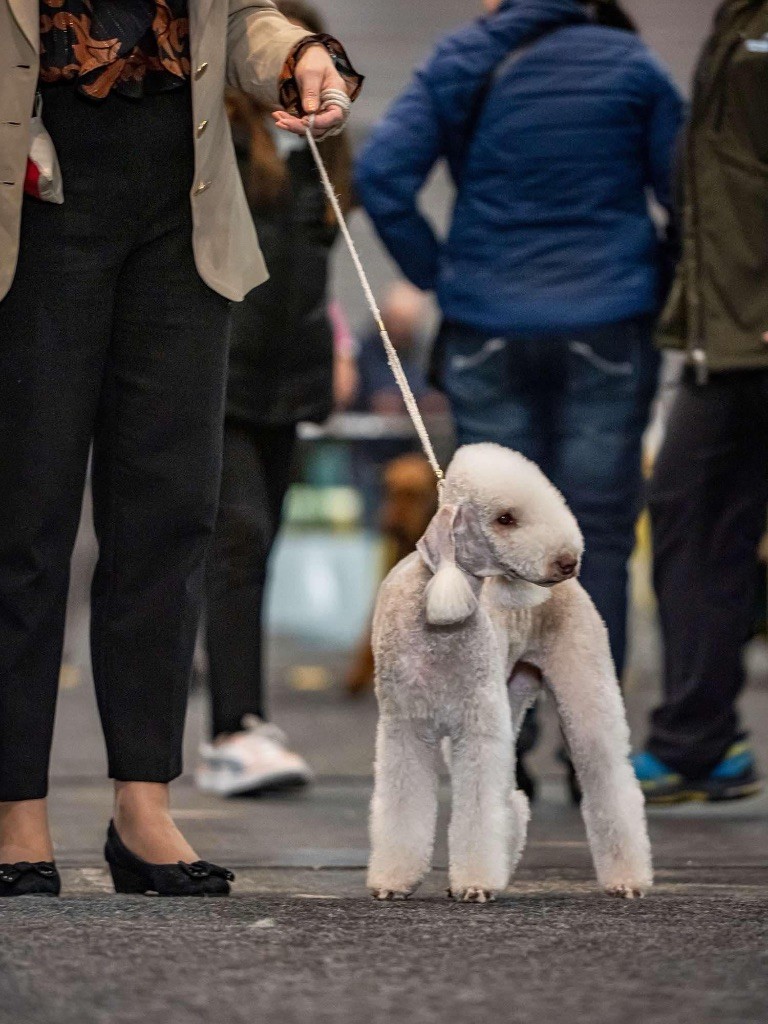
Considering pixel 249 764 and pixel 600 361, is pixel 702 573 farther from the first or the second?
pixel 249 764

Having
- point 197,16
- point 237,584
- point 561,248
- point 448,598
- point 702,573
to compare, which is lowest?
point 237,584

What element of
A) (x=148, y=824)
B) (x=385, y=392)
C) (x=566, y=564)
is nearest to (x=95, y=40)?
(x=566, y=564)

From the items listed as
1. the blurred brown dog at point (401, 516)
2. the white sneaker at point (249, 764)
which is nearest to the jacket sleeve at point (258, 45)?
the white sneaker at point (249, 764)

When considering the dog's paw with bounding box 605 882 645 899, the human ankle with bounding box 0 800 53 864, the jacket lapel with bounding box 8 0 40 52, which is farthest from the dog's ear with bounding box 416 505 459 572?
the jacket lapel with bounding box 8 0 40 52

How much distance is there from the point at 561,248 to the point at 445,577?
173cm

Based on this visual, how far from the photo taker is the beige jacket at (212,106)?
93.4 inches

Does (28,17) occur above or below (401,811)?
above

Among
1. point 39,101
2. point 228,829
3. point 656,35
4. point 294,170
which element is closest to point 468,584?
point 39,101

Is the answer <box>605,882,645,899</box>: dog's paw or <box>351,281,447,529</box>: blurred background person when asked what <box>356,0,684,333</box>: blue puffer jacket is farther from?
<box>351,281,447,529</box>: blurred background person

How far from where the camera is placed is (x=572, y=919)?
224cm

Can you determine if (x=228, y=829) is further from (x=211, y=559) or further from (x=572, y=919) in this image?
(x=572, y=919)

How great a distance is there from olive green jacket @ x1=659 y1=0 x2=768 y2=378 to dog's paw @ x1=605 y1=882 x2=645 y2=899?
1386 mm

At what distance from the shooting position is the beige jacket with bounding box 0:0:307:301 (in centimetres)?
237

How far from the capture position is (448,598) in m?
2.31
